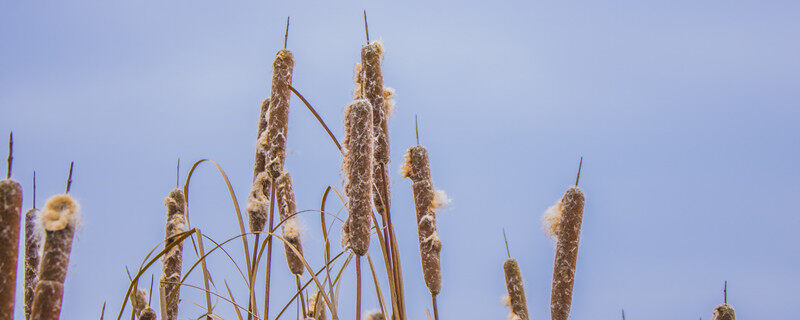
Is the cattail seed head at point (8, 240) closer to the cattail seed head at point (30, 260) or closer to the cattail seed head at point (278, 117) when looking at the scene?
the cattail seed head at point (30, 260)

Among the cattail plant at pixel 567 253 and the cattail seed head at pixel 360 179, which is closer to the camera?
the cattail seed head at pixel 360 179

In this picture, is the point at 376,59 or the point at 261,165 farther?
the point at 261,165

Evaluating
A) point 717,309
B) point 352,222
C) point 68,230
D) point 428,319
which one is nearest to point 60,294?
point 68,230

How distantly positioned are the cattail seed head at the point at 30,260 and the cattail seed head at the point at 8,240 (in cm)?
88

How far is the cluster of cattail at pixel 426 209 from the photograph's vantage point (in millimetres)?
2752

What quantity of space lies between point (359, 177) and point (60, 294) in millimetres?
973

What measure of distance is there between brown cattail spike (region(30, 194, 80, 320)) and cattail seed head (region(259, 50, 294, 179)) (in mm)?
1317

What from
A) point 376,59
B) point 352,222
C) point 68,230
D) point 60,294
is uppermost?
point 376,59

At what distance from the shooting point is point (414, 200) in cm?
292

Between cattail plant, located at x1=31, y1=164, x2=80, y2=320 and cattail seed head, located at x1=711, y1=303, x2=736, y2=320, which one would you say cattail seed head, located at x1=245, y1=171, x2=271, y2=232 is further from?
cattail seed head, located at x1=711, y1=303, x2=736, y2=320

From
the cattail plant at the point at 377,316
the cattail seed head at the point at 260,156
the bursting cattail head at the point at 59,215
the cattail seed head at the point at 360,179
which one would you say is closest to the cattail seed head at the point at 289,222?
the cattail seed head at the point at 260,156

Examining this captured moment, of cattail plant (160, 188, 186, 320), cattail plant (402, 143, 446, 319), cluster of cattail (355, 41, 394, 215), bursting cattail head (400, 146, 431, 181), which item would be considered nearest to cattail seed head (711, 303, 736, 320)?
cattail plant (402, 143, 446, 319)

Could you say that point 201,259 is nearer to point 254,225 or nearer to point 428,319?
point 254,225

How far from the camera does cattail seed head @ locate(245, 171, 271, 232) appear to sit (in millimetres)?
2941
